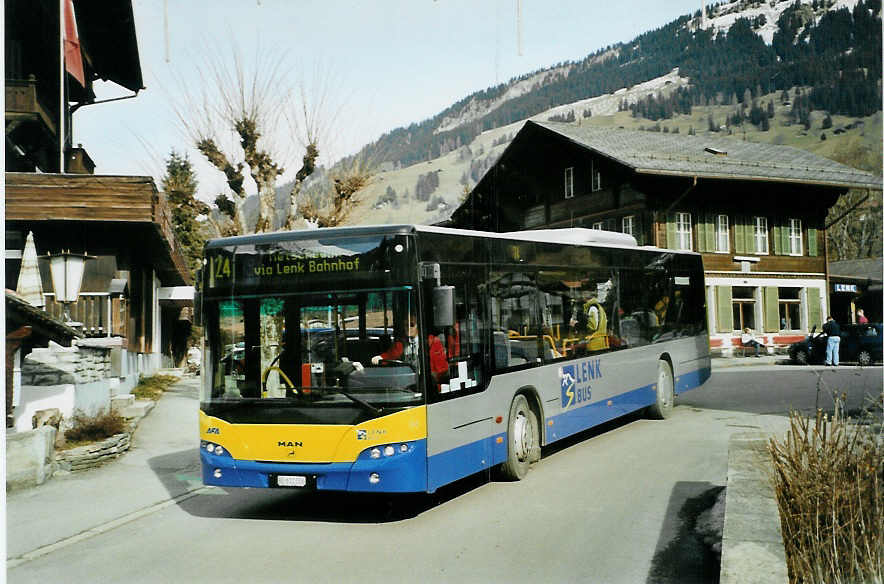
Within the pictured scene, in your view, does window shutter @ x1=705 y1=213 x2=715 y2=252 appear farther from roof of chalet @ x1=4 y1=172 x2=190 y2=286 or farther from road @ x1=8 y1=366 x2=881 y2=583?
road @ x1=8 y1=366 x2=881 y2=583

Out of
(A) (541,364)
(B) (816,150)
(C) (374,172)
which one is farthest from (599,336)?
(B) (816,150)

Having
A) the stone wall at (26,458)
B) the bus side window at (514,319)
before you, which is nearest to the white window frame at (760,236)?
the bus side window at (514,319)

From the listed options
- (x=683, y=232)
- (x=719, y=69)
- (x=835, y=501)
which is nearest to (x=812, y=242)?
(x=683, y=232)

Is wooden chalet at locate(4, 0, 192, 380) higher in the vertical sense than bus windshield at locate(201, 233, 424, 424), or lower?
higher

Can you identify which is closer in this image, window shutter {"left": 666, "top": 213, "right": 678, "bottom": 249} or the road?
the road

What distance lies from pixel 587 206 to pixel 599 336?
2666cm

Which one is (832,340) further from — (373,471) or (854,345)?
(373,471)

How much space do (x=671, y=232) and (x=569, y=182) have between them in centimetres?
541

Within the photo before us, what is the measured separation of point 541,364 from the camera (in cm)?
1089

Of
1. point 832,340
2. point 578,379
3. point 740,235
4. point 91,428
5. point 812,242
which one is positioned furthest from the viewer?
point 812,242

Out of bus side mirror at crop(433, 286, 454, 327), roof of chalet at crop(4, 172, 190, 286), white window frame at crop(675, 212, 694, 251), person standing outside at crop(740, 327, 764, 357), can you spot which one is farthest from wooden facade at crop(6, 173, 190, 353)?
person standing outside at crop(740, 327, 764, 357)

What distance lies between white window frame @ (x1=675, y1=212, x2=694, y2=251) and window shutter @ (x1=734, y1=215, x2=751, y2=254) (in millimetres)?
2353

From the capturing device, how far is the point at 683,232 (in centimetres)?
3762

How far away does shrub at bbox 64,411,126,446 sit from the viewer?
44.0ft
